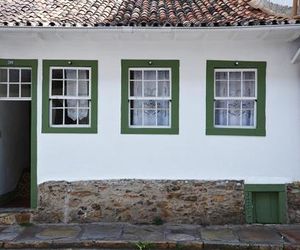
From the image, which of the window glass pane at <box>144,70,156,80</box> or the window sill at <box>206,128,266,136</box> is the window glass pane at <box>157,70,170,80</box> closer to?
the window glass pane at <box>144,70,156,80</box>

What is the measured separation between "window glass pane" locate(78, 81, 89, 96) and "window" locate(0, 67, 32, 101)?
1.06 meters

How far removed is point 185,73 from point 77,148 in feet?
8.79

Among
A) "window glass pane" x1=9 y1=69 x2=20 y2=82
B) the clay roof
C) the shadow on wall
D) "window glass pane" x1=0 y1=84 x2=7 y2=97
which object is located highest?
the clay roof

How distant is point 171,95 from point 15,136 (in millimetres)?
4411

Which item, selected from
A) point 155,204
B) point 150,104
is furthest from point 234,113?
point 155,204

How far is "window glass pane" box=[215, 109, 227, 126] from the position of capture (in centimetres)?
905

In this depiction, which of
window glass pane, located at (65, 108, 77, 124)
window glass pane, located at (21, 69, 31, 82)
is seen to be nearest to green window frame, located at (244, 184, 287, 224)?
window glass pane, located at (65, 108, 77, 124)

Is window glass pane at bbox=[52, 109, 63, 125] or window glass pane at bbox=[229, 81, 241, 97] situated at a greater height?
window glass pane at bbox=[229, 81, 241, 97]

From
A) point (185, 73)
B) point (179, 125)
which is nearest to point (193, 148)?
point (179, 125)

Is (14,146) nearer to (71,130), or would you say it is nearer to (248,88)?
(71,130)

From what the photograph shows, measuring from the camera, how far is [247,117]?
9016 millimetres

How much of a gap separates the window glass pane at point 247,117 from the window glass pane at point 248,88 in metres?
0.33

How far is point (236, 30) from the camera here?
26.5 ft

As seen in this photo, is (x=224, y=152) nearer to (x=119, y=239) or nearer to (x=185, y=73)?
A: (x=185, y=73)
